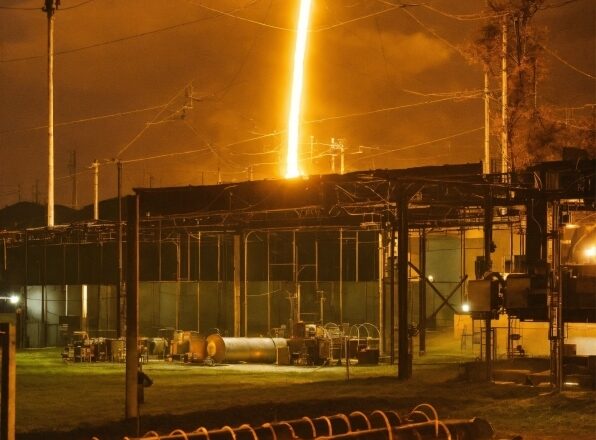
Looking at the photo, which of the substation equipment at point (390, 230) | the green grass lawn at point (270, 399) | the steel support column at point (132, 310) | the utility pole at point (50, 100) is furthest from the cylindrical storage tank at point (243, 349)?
the steel support column at point (132, 310)

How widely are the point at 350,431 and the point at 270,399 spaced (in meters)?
11.8

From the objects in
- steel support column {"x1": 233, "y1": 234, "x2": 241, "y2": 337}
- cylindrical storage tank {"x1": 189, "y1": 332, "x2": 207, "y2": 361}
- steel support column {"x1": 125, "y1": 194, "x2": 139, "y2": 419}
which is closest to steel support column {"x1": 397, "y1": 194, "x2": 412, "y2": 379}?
steel support column {"x1": 125, "y1": 194, "x2": 139, "y2": 419}

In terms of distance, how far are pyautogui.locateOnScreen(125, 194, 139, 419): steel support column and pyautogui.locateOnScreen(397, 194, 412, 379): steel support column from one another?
10.5 meters

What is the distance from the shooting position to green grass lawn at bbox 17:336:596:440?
1919 cm

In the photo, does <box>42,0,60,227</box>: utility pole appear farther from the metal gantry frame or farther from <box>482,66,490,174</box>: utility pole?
<box>482,66,490,174</box>: utility pole

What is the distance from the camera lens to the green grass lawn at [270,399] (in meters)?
19.2

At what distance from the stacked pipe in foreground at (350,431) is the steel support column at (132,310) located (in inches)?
223

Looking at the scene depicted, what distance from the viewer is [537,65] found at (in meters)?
48.8

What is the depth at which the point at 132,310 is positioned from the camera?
1933 cm

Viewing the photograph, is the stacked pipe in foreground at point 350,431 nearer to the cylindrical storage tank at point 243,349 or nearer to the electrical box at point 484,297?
the electrical box at point 484,297

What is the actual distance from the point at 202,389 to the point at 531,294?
423 inches

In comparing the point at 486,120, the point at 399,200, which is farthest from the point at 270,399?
the point at 486,120

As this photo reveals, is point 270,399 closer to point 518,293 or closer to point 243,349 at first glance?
point 518,293

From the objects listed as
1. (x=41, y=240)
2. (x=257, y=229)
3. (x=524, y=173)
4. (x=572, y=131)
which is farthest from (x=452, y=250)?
(x=524, y=173)
